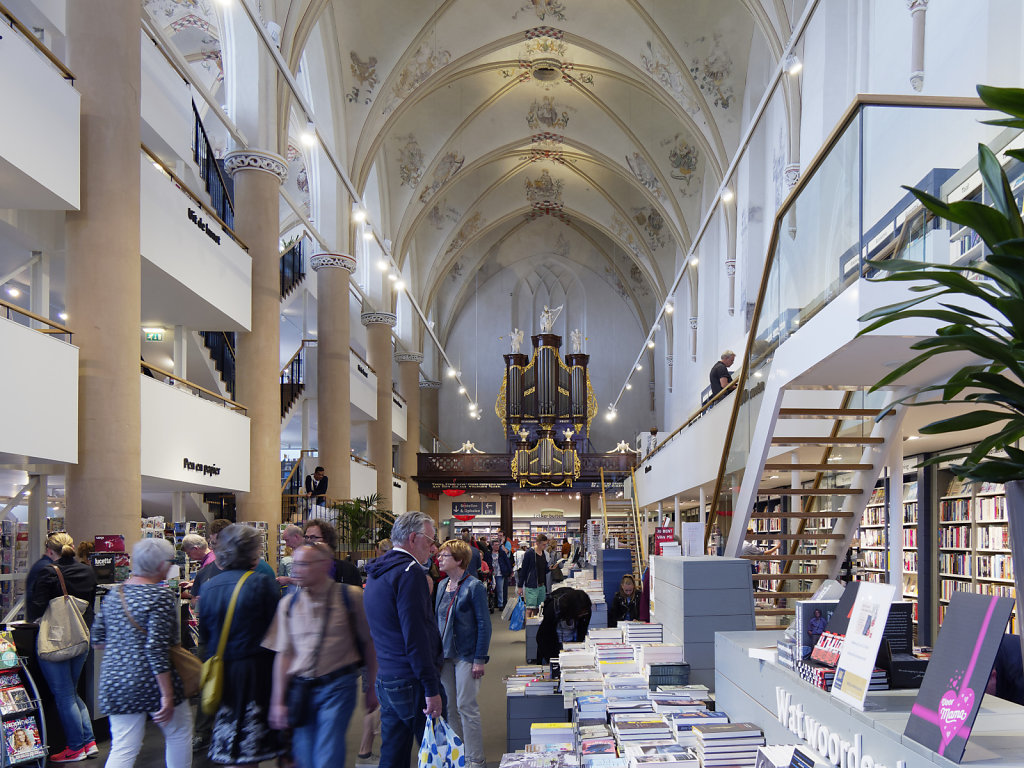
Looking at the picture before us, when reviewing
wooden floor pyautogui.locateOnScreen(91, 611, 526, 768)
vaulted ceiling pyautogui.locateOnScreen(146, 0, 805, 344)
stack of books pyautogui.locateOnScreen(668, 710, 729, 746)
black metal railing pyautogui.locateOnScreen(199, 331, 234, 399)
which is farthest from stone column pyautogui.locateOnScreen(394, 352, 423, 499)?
stack of books pyautogui.locateOnScreen(668, 710, 729, 746)

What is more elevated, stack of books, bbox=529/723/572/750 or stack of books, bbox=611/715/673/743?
stack of books, bbox=611/715/673/743

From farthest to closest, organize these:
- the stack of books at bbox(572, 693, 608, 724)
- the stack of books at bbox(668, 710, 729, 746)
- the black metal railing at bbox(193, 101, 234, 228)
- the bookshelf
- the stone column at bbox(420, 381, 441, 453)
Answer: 1. the stone column at bbox(420, 381, 441, 453)
2. the black metal railing at bbox(193, 101, 234, 228)
3. the bookshelf
4. the stack of books at bbox(572, 693, 608, 724)
5. the stack of books at bbox(668, 710, 729, 746)

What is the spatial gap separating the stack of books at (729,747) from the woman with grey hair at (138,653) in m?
2.21

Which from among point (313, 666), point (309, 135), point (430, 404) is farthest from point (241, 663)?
point (430, 404)

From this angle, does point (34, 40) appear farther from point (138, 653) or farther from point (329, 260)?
point (329, 260)

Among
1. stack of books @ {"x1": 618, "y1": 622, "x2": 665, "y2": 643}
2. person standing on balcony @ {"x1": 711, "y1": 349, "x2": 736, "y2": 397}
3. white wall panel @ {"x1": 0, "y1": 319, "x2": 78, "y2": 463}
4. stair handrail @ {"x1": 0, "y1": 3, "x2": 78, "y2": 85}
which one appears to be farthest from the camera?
person standing on balcony @ {"x1": 711, "y1": 349, "x2": 736, "y2": 397}

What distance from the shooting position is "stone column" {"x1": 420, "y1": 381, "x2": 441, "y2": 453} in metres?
31.7

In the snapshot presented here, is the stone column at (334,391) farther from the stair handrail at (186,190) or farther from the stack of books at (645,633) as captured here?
the stack of books at (645,633)

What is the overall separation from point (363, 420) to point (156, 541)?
1671cm

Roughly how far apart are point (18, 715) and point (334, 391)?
10639 millimetres

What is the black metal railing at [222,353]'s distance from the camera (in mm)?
13805

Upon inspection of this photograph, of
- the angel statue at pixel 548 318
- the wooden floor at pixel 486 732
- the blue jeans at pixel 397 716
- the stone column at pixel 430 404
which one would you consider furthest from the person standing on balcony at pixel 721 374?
the stone column at pixel 430 404

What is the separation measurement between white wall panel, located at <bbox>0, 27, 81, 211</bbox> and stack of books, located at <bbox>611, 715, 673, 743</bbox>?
5.54 meters

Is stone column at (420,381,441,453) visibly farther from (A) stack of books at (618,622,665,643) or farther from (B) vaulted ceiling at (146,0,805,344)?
(A) stack of books at (618,622,665,643)
